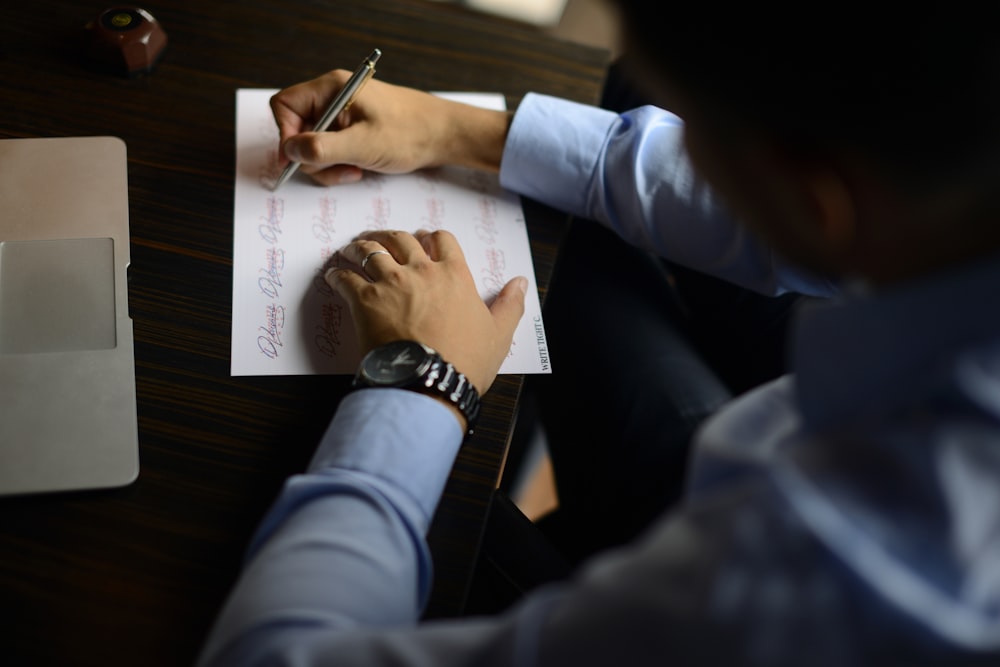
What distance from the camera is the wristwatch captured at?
2.05 feet

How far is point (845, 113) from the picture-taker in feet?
1.19

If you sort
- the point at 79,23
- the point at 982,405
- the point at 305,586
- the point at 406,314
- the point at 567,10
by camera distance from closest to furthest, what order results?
1. the point at 982,405
2. the point at 305,586
3. the point at 406,314
4. the point at 79,23
5. the point at 567,10

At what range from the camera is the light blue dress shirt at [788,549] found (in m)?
0.36

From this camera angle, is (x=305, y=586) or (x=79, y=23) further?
(x=79, y=23)

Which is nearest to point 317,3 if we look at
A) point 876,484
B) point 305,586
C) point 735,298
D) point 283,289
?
point 283,289

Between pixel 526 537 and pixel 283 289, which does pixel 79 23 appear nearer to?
pixel 283 289

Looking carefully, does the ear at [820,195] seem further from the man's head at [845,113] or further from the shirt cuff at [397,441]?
the shirt cuff at [397,441]

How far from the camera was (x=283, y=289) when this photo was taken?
0.72 m

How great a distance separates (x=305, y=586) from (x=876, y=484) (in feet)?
1.08

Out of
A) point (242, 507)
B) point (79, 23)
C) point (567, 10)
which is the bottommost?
point (567, 10)

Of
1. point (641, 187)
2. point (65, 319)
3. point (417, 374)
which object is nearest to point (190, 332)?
point (65, 319)

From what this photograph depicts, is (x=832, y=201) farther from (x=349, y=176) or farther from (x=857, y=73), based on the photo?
(x=349, y=176)

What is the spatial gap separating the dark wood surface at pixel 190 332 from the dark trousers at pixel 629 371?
172 millimetres

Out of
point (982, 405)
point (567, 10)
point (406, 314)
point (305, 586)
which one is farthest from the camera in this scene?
point (567, 10)
